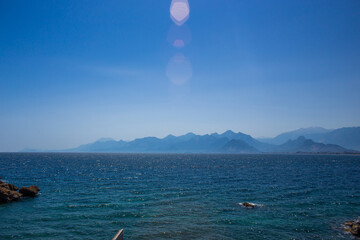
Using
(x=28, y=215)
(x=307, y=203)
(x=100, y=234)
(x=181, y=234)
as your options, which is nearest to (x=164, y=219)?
(x=181, y=234)

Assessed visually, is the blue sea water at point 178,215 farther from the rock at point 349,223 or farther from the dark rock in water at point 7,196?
the dark rock in water at point 7,196

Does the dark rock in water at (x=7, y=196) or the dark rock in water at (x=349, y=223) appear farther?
the dark rock in water at (x=7, y=196)

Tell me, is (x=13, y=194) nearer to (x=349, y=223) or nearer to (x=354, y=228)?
(x=354, y=228)

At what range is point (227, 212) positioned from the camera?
29.5m

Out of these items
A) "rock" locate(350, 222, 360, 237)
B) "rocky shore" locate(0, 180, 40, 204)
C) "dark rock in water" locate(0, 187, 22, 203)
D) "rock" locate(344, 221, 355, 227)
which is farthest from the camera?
"rocky shore" locate(0, 180, 40, 204)

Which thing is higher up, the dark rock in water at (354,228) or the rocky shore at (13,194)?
the rocky shore at (13,194)

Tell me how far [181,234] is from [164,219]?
4.76 m

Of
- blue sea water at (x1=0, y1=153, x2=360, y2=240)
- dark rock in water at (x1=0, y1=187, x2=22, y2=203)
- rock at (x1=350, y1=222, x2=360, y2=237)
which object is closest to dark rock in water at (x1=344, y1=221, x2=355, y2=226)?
blue sea water at (x1=0, y1=153, x2=360, y2=240)

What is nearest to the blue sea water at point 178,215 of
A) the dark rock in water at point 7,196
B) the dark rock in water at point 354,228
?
the dark rock in water at point 354,228

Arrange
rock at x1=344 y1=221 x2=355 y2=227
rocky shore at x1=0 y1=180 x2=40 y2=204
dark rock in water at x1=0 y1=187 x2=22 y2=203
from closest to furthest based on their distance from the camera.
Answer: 1. rock at x1=344 y1=221 x2=355 y2=227
2. dark rock in water at x1=0 y1=187 x2=22 y2=203
3. rocky shore at x1=0 y1=180 x2=40 y2=204

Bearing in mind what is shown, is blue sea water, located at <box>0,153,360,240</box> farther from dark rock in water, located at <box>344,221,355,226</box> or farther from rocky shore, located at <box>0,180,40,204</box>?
rocky shore, located at <box>0,180,40,204</box>

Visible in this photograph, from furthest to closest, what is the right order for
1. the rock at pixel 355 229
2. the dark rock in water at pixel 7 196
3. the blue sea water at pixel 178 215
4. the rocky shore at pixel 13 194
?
the rocky shore at pixel 13 194
the dark rock in water at pixel 7 196
the blue sea water at pixel 178 215
the rock at pixel 355 229

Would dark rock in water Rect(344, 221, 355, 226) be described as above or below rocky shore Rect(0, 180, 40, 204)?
below

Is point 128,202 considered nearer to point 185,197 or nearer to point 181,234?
point 185,197
